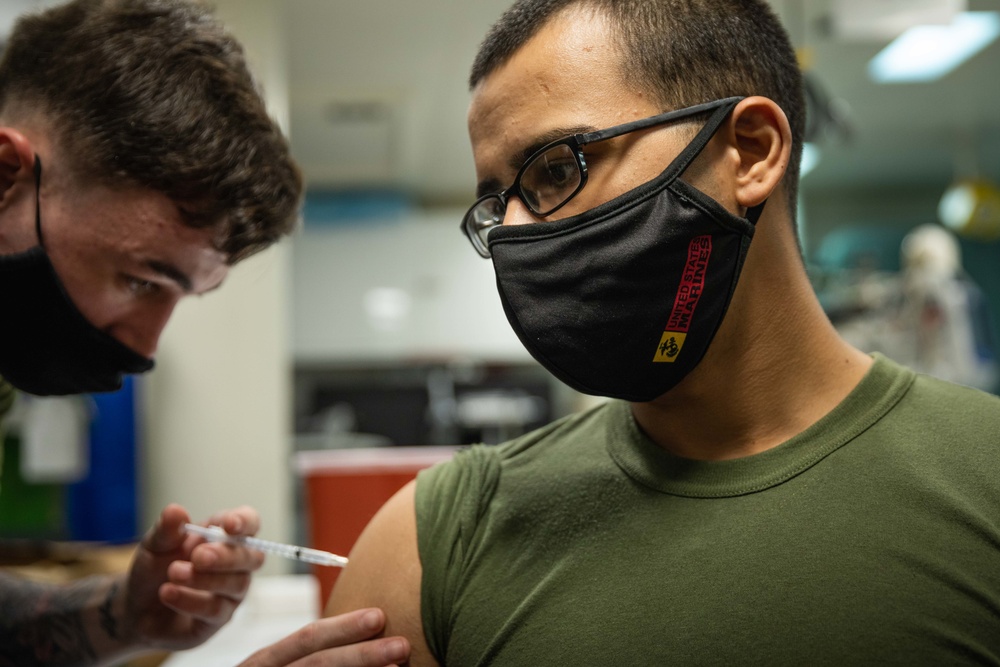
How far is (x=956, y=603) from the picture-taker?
853 mm

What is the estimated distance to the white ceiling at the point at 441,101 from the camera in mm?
4055

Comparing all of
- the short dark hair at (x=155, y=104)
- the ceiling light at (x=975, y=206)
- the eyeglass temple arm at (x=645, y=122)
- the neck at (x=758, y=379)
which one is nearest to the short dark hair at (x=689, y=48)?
the eyeglass temple arm at (x=645, y=122)

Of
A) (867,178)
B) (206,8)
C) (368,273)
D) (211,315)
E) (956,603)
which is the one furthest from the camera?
(867,178)

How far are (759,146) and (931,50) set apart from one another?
4.49 meters

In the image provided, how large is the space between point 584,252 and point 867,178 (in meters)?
7.08

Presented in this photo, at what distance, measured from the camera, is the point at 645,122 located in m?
0.95

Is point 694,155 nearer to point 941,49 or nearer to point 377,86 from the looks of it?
point 377,86

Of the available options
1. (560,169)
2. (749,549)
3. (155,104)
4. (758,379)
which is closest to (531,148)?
(560,169)

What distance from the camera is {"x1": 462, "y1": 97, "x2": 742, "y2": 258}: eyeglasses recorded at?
95 centimetres

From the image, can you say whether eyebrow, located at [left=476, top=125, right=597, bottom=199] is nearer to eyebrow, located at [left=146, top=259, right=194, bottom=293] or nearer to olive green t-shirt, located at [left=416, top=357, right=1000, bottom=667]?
olive green t-shirt, located at [left=416, top=357, right=1000, bottom=667]

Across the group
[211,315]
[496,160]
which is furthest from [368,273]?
[496,160]

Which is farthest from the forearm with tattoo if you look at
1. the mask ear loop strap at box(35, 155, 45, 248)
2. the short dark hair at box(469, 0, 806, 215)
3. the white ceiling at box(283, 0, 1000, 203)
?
the white ceiling at box(283, 0, 1000, 203)

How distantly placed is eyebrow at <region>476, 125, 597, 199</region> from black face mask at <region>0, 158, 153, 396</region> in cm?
70

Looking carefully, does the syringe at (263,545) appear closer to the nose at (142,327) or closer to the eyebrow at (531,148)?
the nose at (142,327)
